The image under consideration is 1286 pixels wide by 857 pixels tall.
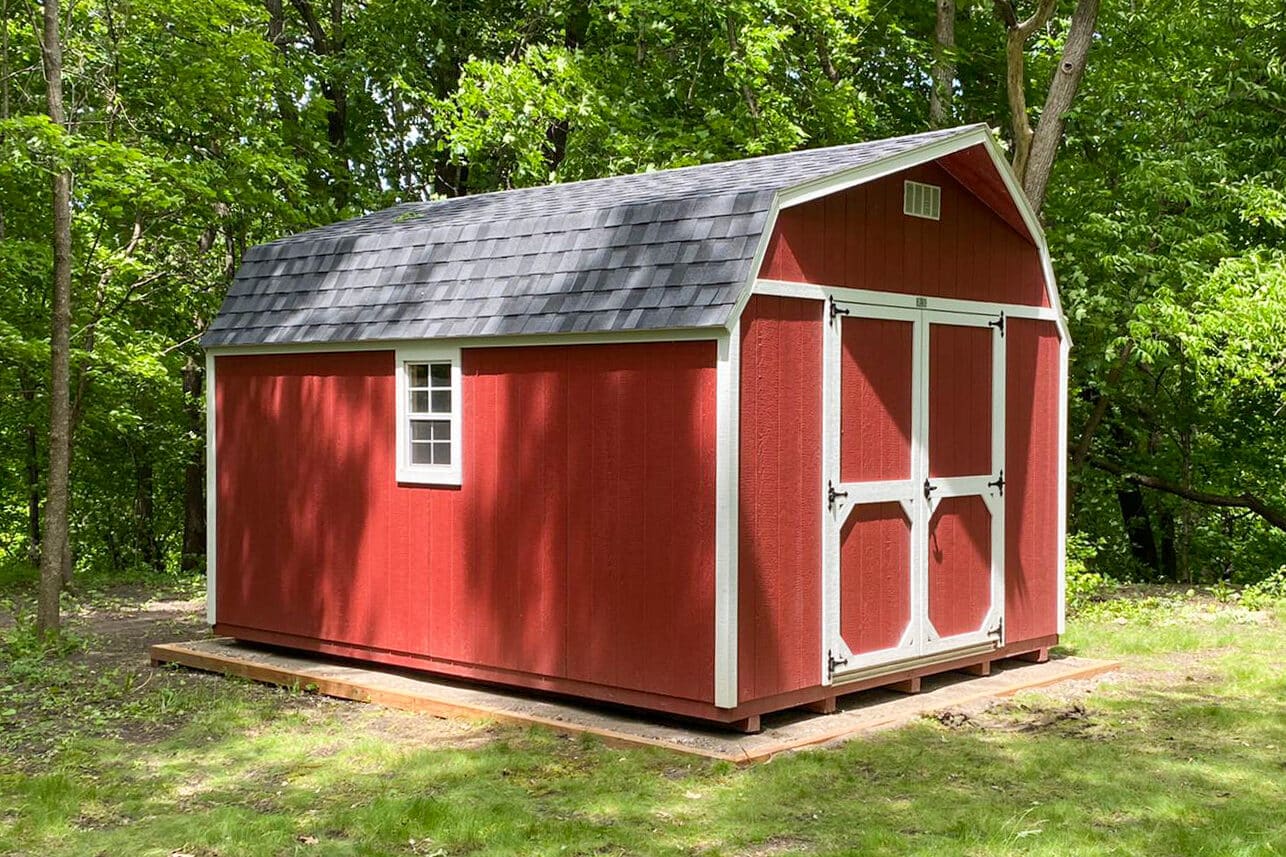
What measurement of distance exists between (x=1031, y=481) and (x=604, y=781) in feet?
13.2

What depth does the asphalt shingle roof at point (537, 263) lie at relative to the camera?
705cm

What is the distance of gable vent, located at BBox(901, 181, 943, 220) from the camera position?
8045mm

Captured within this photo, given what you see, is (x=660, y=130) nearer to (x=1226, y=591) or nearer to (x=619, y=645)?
(x=1226, y=591)

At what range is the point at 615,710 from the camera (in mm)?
7512

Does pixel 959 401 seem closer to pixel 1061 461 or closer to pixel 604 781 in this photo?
pixel 1061 461

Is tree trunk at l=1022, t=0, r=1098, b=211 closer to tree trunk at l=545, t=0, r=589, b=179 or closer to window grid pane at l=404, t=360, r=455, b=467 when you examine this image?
tree trunk at l=545, t=0, r=589, b=179

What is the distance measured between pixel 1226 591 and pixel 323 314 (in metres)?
8.85

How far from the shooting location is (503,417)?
309 inches

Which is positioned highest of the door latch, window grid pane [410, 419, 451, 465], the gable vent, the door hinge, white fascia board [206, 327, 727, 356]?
the gable vent

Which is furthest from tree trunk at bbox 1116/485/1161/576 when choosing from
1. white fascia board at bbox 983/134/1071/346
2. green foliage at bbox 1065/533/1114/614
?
white fascia board at bbox 983/134/1071/346

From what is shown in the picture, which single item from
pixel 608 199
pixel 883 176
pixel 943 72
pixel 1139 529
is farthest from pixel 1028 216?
pixel 1139 529

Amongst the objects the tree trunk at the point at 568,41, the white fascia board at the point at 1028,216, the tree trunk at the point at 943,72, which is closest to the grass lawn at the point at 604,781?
the white fascia board at the point at 1028,216

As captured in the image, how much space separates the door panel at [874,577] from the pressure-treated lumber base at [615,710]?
39 centimetres

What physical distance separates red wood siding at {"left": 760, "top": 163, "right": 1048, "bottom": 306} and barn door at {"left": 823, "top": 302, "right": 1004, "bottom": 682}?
20 cm
